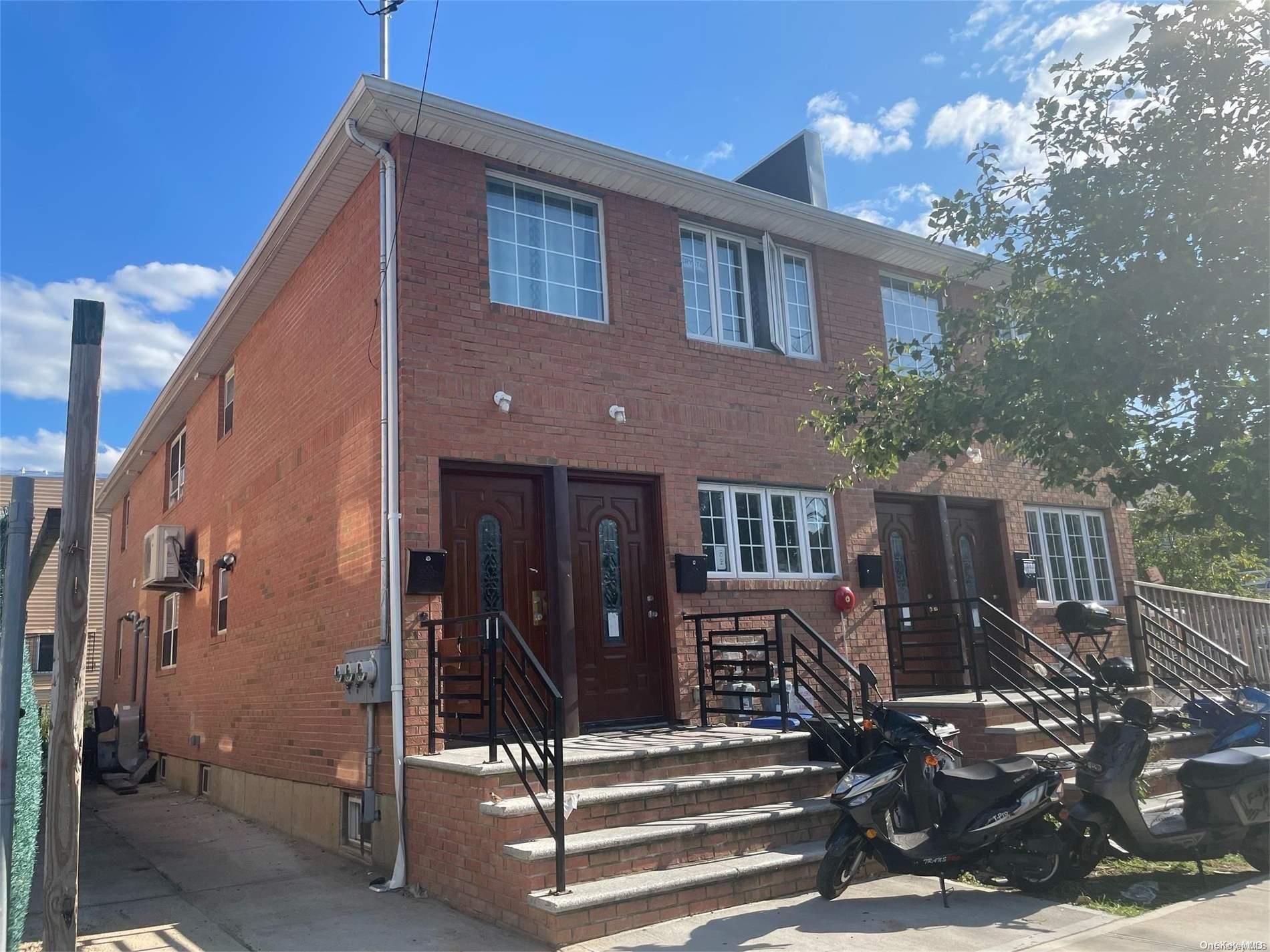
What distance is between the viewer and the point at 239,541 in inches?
452

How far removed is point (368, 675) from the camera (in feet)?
23.4

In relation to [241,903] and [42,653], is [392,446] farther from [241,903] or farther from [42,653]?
[42,653]

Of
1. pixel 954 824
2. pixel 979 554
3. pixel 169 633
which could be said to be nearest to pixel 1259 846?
Result: pixel 954 824

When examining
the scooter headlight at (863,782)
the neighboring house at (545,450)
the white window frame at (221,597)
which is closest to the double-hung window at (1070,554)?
the neighboring house at (545,450)

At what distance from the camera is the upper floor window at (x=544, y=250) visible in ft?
27.7

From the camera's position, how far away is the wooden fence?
12219mm

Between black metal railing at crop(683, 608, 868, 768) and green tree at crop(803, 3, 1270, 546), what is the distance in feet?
8.04

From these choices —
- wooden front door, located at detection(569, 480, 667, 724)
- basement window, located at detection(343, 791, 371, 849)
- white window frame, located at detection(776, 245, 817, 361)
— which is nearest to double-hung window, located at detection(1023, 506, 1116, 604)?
white window frame, located at detection(776, 245, 817, 361)

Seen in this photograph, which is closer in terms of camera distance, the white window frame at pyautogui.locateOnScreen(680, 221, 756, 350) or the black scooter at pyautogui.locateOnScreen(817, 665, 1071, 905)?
the black scooter at pyautogui.locateOnScreen(817, 665, 1071, 905)

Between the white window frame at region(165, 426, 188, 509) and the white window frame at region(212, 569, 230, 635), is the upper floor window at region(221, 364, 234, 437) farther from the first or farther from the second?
the white window frame at region(165, 426, 188, 509)

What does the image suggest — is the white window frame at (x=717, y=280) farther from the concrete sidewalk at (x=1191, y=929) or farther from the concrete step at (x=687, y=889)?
the concrete sidewalk at (x=1191, y=929)

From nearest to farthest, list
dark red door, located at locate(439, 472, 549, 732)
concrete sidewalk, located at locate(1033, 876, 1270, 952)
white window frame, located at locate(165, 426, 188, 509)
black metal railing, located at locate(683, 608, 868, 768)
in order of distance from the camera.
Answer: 1. concrete sidewalk, located at locate(1033, 876, 1270, 952)
2. black metal railing, located at locate(683, 608, 868, 768)
3. dark red door, located at locate(439, 472, 549, 732)
4. white window frame, located at locate(165, 426, 188, 509)

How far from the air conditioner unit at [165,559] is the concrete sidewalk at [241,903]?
13.8 ft

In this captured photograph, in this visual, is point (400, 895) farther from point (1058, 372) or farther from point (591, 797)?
point (1058, 372)
